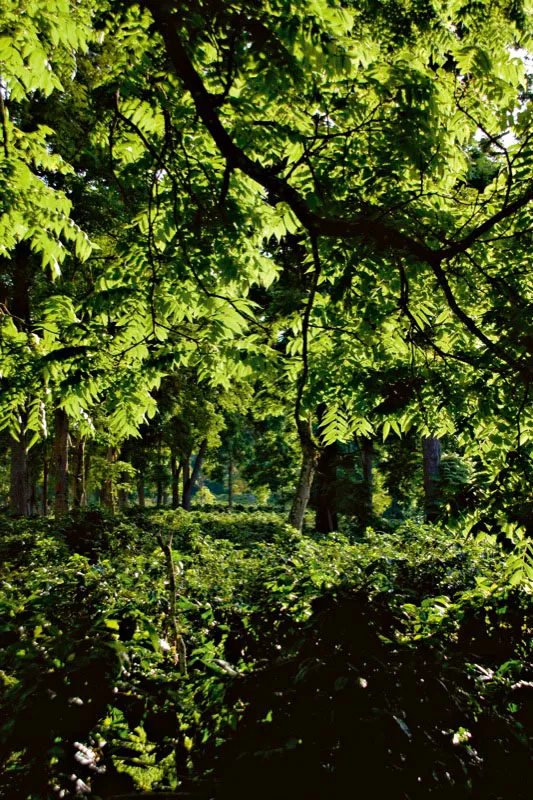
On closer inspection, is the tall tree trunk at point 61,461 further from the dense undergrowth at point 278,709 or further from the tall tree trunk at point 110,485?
the dense undergrowth at point 278,709

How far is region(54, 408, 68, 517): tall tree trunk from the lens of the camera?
1220 centimetres

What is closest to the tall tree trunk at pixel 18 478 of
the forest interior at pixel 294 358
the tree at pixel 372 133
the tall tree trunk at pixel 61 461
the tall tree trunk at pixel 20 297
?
the tall tree trunk at pixel 20 297

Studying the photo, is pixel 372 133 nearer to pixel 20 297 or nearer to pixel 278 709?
pixel 278 709

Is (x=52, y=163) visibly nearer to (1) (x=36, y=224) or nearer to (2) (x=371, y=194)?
(1) (x=36, y=224)

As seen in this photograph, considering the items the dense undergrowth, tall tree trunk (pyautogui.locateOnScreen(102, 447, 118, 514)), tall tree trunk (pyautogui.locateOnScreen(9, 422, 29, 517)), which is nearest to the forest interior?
the dense undergrowth

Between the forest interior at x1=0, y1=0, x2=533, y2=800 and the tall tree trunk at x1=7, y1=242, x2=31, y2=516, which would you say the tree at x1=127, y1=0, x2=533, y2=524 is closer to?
the forest interior at x1=0, y1=0, x2=533, y2=800

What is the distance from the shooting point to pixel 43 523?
36.6 ft

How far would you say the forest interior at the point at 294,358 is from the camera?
79.7 inches

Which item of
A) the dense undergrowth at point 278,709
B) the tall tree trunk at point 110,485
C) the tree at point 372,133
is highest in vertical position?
the tree at point 372,133

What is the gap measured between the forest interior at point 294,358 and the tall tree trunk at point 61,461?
7.59 metres

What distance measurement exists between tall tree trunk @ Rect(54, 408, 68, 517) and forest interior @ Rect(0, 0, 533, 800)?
24.9 ft

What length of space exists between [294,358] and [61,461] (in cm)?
1009

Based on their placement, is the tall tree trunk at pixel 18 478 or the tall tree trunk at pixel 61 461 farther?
the tall tree trunk at pixel 18 478

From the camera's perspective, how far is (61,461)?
41.0 ft
